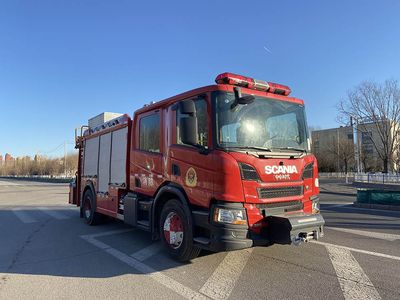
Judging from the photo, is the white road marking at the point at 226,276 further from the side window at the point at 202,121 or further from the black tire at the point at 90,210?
the black tire at the point at 90,210

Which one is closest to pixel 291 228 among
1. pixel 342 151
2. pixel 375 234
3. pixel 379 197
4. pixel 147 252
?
pixel 147 252

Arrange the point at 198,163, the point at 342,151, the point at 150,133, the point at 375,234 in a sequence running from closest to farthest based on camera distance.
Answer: the point at 198,163 → the point at 150,133 → the point at 375,234 → the point at 342,151

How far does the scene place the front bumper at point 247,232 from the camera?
5.23 metres

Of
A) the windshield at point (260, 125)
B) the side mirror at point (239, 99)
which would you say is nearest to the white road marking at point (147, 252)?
the windshield at point (260, 125)

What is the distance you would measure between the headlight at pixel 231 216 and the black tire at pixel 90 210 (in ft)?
20.2

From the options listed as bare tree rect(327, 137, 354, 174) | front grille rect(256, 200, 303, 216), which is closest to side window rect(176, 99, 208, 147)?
front grille rect(256, 200, 303, 216)

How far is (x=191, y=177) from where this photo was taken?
5.96 meters

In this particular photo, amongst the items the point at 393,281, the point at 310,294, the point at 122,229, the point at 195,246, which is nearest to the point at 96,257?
the point at 195,246

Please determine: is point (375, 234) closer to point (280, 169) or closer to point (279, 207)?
point (279, 207)

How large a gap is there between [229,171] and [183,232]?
149 cm

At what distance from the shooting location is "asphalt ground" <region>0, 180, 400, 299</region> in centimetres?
486

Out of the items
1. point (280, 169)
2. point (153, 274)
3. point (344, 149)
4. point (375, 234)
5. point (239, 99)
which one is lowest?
point (153, 274)

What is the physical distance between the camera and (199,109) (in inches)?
233

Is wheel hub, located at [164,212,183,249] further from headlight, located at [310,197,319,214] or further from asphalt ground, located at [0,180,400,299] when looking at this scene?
headlight, located at [310,197,319,214]
